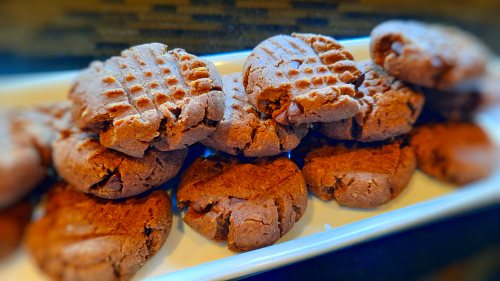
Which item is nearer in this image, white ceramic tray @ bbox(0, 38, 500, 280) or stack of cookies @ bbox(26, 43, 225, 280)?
stack of cookies @ bbox(26, 43, 225, 280)

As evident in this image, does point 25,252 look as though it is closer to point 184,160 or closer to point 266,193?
point 184,160

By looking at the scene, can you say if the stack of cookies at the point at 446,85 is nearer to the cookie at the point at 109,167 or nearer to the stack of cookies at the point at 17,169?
the cookie at the point at 109,167

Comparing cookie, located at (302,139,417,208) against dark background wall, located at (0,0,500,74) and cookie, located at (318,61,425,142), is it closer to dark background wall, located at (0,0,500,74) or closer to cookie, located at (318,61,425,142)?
cookie, located at (318,61,425,142)

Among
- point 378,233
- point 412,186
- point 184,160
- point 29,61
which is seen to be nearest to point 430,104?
point 412,186

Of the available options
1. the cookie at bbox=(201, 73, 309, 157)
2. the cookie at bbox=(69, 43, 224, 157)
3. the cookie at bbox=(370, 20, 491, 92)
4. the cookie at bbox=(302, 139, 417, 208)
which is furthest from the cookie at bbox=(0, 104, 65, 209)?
the cookie at bbox=(370, 20, 491, 92)

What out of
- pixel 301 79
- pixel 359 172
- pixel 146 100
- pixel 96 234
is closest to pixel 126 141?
pixel 146 100

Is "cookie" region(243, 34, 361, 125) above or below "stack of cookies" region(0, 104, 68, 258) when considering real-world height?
below

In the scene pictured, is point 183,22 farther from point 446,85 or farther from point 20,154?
point 446,85

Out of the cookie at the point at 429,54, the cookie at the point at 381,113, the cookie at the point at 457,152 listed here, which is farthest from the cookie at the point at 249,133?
the cookie at the point at 457,152
